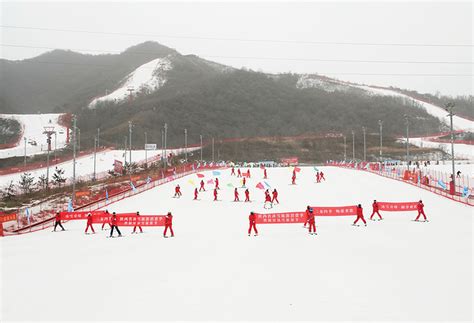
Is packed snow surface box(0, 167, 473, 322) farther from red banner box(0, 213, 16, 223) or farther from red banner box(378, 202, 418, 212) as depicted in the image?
red banner box(0, 213, 16, 223)

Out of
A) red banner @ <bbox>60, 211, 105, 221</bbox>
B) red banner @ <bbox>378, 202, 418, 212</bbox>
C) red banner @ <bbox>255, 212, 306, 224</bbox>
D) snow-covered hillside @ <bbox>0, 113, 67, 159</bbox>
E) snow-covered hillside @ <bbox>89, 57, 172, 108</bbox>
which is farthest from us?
snow-covered hillside @ <bbox>89, 57, 172, 108</bbox>

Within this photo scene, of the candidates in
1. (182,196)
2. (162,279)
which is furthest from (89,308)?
(182,196)

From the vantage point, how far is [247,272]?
10.3 metres

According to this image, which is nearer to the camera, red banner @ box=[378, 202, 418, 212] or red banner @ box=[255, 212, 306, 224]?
red banner @ box=[255, 212, 306, 224]

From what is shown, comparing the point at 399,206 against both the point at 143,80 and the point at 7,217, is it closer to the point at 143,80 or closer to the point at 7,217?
the point at 7,217

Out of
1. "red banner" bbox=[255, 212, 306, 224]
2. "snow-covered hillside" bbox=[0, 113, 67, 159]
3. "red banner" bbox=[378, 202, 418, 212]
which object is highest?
"snow-covered hillside" bbox=[0, 113, 67, 159]

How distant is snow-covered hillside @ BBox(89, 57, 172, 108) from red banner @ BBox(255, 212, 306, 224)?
146 meters

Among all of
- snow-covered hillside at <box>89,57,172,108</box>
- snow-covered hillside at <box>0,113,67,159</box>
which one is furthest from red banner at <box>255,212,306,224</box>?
snow-covered hillside at <box>89,57,172,108</box>

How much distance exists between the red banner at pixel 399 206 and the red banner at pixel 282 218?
5208mm

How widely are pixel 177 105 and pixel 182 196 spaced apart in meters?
101

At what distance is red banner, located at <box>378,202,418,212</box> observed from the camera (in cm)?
1986

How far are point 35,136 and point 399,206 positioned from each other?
9185 centimetres

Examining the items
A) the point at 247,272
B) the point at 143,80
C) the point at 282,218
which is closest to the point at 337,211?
the point at 282,218

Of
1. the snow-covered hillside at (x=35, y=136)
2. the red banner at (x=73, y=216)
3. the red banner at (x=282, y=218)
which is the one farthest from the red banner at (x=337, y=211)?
the snow-covered hillside at (x=35, y=136)
